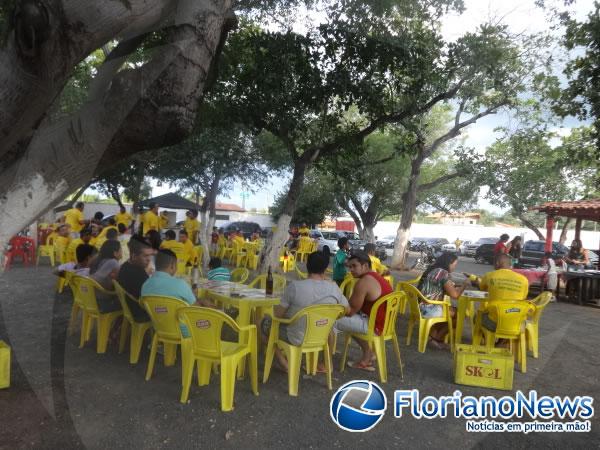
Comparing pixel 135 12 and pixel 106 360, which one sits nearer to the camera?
pixel 135 12

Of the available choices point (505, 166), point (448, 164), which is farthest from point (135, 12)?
point (448, 164)

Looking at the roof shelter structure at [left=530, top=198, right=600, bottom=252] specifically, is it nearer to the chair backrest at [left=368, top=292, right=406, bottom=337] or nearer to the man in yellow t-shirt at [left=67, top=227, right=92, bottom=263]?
the chair backrest at [left=368, top=292, right=406, bottom=337]

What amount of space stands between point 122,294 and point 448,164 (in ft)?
105

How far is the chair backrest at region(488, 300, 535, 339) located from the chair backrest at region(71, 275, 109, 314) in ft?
14.1

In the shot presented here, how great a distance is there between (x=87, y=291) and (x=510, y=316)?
15.4ft

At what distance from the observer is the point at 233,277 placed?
6.70m

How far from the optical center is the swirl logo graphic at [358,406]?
337 centimetres

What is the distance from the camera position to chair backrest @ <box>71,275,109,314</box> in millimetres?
4621

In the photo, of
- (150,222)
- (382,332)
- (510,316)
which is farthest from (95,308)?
(150,222)

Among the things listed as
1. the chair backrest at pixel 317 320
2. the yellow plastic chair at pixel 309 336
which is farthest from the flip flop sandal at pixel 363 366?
the chair backrest at pixel 317 320

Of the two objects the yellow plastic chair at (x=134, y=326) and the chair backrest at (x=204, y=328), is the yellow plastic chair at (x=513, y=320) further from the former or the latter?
the yellow plastic chair at (x=134, y=326)

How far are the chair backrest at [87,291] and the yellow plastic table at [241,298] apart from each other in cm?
110

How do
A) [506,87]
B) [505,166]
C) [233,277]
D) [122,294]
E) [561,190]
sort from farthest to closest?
[561,190] → [505,166] → [506,87] → [233,277] → [122,294]

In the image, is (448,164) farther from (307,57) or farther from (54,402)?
(54,402)
